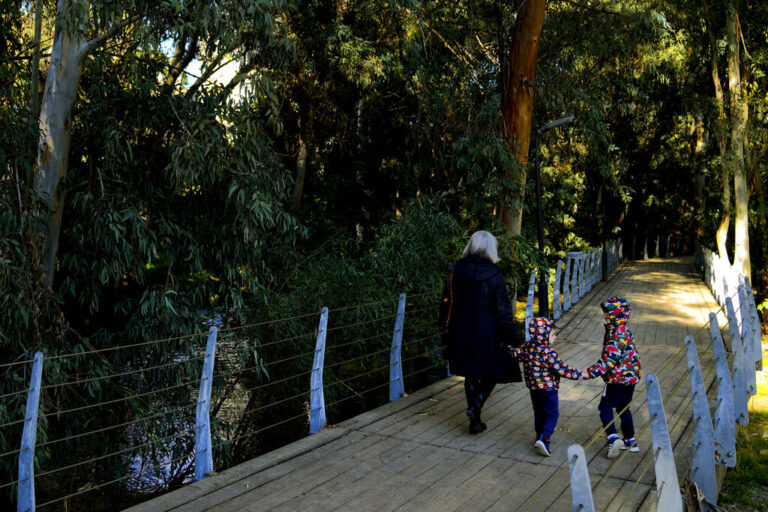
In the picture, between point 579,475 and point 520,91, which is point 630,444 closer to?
point 579,475

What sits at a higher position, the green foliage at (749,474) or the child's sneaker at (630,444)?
the child's sneaker at (630,444)

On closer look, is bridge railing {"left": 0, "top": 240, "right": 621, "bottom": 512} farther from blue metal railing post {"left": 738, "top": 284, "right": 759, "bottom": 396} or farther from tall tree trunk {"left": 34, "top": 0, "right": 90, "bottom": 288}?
blue metal railing post {"left": 738, "top": 284, "right": 759, "bottom": 396}

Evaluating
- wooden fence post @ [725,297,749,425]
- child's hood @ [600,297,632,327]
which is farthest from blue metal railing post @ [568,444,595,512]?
wooden fence post @ [725,297,749,425]

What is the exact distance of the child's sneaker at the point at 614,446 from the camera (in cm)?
523

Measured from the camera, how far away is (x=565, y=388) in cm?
766

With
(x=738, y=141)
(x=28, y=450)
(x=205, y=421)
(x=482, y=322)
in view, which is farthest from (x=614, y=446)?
(x=738, y=141)

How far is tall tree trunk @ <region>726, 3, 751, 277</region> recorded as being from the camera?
55.1 ft

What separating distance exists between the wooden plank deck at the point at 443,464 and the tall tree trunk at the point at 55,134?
4092mm

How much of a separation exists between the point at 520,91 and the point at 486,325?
8.20m

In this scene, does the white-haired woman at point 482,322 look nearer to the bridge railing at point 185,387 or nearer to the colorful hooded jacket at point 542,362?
the colorful hooded jacket at point 542,362

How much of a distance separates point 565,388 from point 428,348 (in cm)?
276

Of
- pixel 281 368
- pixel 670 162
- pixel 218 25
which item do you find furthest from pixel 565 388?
pixel 670 162

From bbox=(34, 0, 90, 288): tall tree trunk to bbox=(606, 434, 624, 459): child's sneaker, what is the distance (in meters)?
6.06

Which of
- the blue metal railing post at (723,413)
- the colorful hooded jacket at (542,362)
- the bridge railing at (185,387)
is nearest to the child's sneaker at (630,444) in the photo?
the colorful hooded jacket at (542,362)
